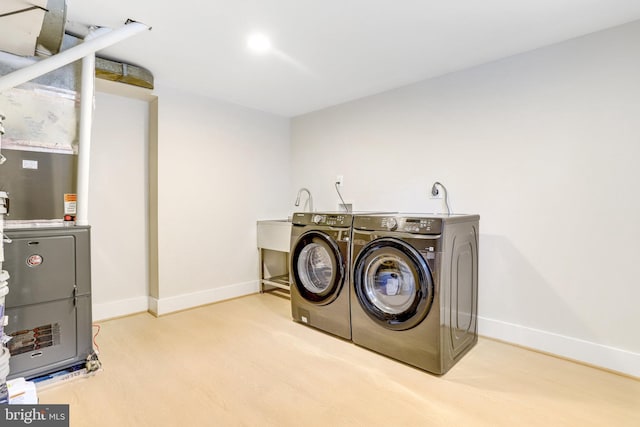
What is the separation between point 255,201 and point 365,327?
2107 mm

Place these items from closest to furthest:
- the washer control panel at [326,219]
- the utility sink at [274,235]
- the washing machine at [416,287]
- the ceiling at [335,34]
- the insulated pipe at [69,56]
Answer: the insulated pipe at [69,56] → the ceiling at [335,34] → the washing machine at [416,287] → the washer control panel at [326,219] → the utility sink at [274,235]

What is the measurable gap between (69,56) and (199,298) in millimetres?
2344

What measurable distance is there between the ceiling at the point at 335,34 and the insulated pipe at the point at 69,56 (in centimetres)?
8

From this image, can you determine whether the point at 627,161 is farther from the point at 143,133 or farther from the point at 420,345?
the point at 143,133

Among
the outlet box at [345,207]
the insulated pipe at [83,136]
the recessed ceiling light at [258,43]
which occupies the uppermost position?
the recessed ceiling light at [258,43]

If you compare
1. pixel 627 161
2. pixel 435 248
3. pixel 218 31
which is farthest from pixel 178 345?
pixel 627 161

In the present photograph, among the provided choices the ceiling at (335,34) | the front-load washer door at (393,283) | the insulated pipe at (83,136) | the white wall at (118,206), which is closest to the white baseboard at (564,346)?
the front-load washer door at (393,283)

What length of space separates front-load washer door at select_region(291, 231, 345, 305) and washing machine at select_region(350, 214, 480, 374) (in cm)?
20

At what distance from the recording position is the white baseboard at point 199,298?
3.11m

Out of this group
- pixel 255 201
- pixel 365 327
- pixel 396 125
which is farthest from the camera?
pixel 255 201

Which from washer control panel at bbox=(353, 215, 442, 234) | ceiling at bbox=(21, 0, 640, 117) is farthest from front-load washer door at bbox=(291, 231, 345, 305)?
ceiling at bbox=(21, 0, 640, 117)

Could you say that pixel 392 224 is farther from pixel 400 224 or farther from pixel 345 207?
pixel 345 207

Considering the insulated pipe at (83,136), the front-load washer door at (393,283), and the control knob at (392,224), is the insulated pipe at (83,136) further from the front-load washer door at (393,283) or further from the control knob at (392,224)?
the control knob at (392,224)

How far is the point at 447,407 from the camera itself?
1707mm
